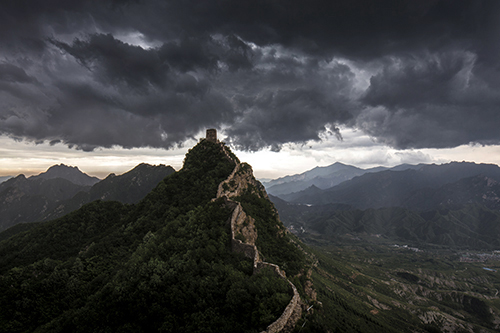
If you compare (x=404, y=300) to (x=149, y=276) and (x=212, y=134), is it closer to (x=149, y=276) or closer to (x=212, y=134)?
(x=212, y=134)

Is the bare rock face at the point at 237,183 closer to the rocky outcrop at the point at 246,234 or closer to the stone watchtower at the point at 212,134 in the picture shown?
the rocky outcrop at the point at 246,234

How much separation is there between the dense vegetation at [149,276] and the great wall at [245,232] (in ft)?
3.73

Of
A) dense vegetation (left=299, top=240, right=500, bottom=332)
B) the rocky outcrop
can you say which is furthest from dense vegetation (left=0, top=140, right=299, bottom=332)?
dense vegetation (left=299, top=240, right=500, bottom=332)

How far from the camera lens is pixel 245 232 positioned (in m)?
43.8

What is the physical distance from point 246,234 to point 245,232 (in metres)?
0.42

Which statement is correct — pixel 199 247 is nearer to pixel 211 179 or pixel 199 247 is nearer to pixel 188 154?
pixel 211 179

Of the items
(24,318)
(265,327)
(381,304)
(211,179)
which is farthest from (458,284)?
(24,318)

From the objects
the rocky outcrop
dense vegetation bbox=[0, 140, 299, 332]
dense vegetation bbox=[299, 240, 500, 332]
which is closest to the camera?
the rocky outcrop

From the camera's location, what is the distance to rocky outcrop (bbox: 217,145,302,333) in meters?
22.8

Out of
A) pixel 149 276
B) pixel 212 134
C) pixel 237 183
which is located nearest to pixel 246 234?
pixel 149 276

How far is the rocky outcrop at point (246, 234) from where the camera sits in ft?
74.6

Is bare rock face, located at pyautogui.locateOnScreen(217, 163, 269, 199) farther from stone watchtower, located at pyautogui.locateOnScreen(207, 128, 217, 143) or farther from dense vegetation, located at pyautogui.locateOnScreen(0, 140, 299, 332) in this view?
stone watchtower, located at pyautogui.locateOnScreen(207, 128, 217, 143)

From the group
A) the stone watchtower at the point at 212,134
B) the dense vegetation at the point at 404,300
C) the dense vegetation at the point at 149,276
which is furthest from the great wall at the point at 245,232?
the dense vegetation at the point at 404,300

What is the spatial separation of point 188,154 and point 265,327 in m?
67.6
